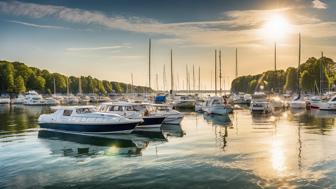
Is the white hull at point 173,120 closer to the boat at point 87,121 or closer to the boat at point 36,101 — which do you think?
the boat at point 87,121

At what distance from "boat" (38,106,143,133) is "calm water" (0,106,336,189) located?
1254 millimetres

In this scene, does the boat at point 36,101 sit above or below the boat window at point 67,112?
below

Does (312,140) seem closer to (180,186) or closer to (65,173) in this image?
(180,186)

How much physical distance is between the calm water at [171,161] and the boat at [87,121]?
125cm

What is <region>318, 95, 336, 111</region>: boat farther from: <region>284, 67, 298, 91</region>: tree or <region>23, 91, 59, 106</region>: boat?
<region>23, 91, 59, 106</region>: boat

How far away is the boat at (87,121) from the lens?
1393 inches

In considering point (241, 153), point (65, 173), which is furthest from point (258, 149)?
point (65, 173)

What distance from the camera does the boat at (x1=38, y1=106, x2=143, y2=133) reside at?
116 ft

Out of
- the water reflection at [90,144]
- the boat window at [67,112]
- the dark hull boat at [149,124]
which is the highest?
the boat window at [67,112]

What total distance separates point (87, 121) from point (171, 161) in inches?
613

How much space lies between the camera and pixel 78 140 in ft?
109

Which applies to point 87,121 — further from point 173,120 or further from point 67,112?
point 173,120

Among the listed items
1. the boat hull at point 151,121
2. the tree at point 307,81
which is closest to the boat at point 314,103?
the tree at point 307,81

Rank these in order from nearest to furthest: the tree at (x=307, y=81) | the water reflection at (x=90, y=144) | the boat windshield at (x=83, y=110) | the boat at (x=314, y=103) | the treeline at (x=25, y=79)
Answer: the water reflection at (x=90, y=144) → the boat windshield at (x=83, y=110) → the boat at (x=314, y=103) → the tree at (x=307, y=81) → the treeline at (x=25, y=79)
